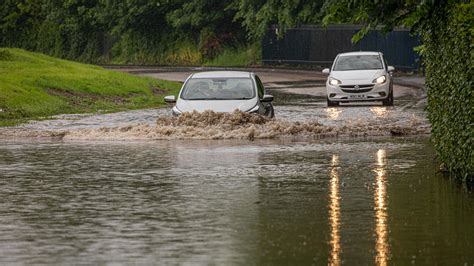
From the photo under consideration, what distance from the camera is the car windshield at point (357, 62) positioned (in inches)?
1571

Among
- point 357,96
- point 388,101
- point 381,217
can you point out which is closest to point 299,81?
point 388,101

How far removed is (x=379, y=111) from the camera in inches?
1412

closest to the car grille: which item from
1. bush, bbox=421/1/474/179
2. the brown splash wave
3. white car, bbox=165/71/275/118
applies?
the brown splash wave

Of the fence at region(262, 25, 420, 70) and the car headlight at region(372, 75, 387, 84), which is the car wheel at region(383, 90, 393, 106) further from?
the fence at region(262, 25, 420, 70)

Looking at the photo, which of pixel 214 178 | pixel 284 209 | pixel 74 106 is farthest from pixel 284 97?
pixel 284 209

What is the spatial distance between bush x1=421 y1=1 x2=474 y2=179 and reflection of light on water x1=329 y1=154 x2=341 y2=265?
150cm

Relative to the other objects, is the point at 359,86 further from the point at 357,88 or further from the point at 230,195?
the point at 230,195

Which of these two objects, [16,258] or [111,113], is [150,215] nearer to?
[16,258]

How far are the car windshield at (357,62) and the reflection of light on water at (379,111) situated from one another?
219 centimetres

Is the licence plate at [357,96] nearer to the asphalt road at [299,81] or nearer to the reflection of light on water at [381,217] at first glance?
the asphalt road at [299,81]

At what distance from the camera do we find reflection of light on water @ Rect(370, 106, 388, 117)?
34406 mm

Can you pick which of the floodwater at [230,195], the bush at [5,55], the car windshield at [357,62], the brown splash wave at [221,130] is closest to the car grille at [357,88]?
the car windshield at [357,62]

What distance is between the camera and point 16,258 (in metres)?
12.3

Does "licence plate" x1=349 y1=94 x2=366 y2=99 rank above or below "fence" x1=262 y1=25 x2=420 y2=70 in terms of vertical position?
above
